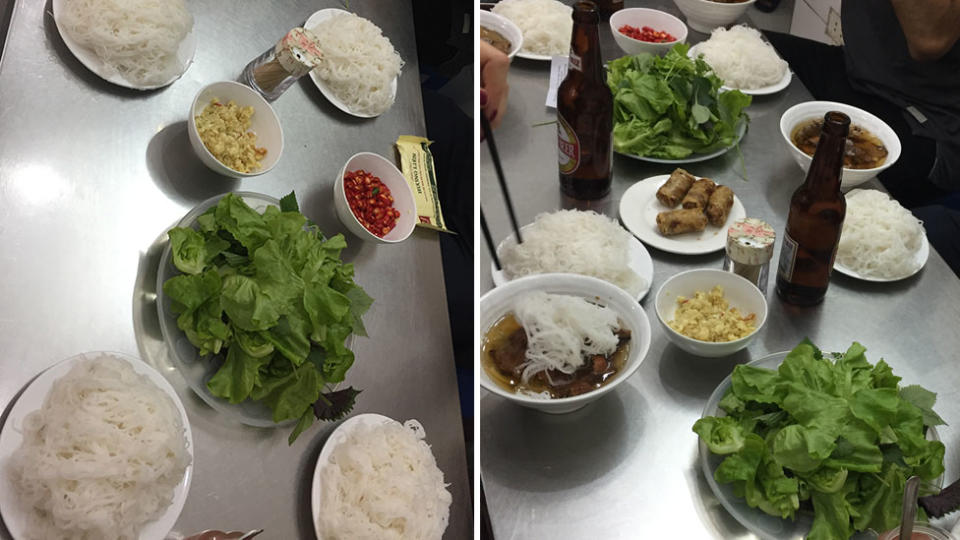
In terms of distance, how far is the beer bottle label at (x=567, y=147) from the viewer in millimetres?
1820

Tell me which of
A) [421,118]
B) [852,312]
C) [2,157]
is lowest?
[852,312]

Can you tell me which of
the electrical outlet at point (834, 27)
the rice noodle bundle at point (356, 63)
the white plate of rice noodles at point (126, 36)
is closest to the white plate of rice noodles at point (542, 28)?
the rice noodle bundle at point (356, 63)

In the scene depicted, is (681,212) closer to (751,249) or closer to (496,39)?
(751,249)

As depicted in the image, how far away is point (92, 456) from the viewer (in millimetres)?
831

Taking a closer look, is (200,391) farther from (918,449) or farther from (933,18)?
(933,18)

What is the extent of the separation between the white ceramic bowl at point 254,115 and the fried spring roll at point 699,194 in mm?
971

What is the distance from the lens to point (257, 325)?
1.02 m

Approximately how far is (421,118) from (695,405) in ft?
2.57

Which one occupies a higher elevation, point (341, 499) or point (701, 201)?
point (341, 499)

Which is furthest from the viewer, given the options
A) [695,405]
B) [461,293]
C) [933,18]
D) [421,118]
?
[933,18]

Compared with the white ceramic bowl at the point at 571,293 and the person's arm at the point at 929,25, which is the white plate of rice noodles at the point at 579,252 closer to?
the white ceramic bowl at the point at 571,293

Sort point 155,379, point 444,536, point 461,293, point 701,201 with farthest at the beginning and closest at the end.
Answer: point 701,201
point 461,293
point 444,536
point 155,379

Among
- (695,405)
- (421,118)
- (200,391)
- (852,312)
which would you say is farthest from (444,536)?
(852,312)

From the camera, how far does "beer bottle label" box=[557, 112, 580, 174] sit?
182cm
